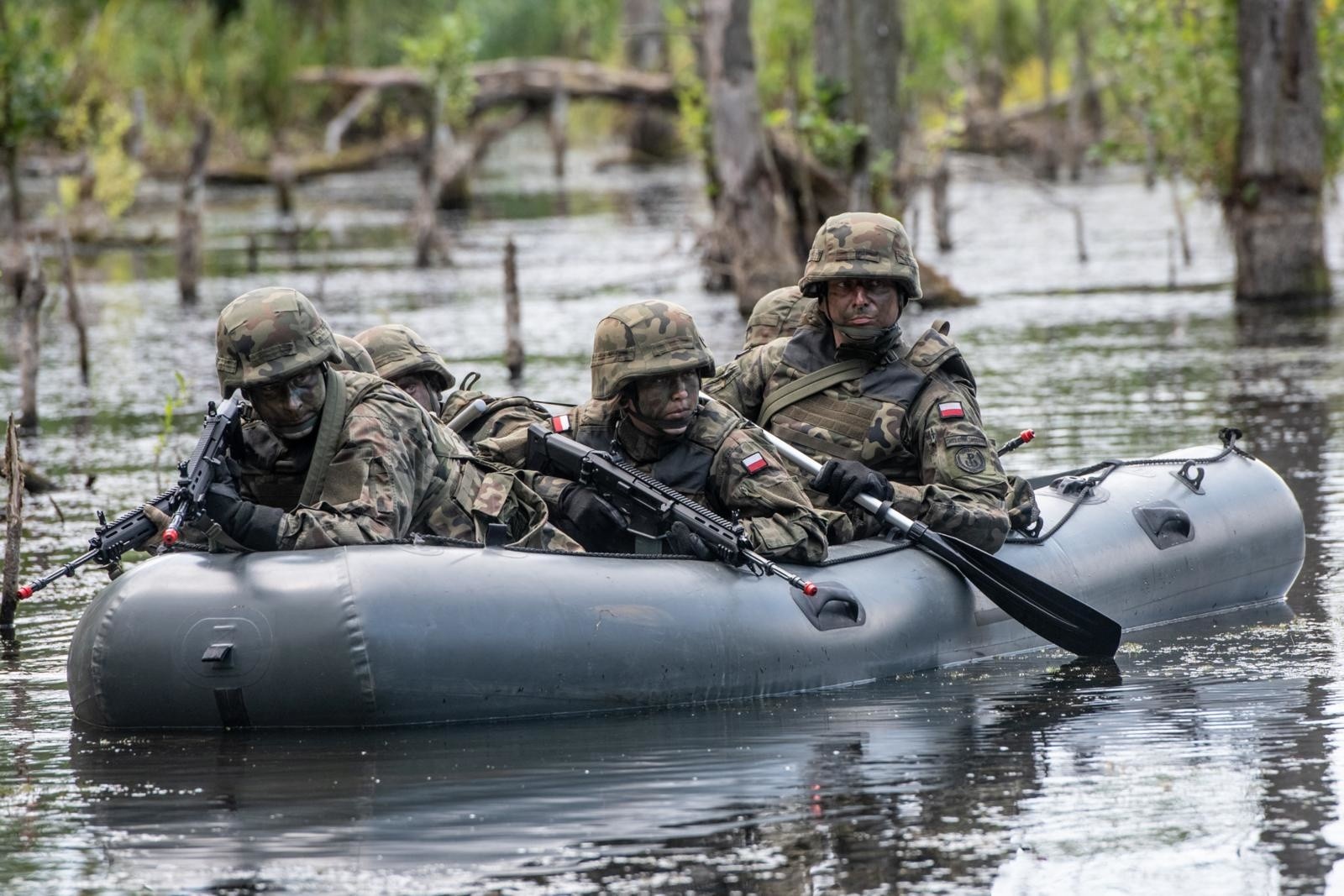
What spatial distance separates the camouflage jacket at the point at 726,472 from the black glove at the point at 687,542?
0.58 feet

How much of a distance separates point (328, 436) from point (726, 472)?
1583 millimetres

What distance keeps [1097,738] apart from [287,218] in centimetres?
3016

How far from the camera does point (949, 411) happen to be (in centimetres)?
854

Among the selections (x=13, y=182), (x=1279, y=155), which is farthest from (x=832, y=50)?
(x=13, y=182)

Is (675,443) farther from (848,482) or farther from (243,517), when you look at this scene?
(243,517)

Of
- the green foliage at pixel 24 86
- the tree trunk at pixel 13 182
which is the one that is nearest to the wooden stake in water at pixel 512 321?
the green foliage at pixel 24 86

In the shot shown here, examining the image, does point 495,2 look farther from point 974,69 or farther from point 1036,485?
point 1036,485

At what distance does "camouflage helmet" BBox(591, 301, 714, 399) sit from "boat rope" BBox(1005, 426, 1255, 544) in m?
1.81

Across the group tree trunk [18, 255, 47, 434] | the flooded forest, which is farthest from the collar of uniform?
tree trunk [18, 255, 47, 434]

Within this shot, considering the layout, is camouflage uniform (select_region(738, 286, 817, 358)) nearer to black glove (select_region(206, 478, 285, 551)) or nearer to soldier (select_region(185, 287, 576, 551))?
soldier (select_region(185, 287, 576, 551))

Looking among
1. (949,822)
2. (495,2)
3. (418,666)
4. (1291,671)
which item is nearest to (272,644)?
(418,666)

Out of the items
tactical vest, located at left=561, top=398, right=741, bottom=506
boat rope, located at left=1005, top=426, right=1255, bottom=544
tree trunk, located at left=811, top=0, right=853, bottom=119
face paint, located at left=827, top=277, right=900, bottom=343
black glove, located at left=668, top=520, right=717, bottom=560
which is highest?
tree trunk, located at left=811, top=0, right=853, bottom=119

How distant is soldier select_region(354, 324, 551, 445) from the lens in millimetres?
8977

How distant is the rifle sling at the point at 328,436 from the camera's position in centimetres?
743
